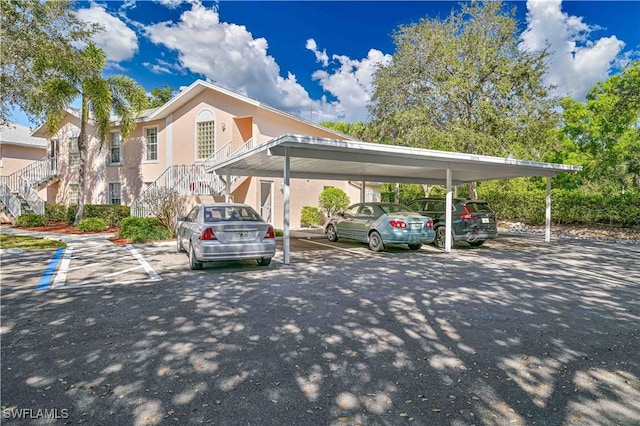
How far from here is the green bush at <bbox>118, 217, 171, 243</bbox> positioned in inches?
497

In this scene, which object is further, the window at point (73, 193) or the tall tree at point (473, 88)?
the window at point (73, 193)

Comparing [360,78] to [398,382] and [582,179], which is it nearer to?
[582,179]

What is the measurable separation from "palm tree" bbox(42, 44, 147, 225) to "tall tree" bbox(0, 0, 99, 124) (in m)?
0.89

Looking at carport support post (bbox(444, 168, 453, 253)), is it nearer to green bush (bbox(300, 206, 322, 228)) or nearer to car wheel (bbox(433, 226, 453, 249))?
car wheel (bbox(433, 226, 453, 249))

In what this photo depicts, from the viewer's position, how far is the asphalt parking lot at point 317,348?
2.66 m

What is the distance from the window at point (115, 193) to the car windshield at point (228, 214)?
15.9 m

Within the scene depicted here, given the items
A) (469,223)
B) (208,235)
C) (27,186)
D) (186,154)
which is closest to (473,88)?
(469,223)

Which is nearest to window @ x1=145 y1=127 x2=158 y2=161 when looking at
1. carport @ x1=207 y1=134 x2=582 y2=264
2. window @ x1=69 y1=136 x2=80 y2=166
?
window @ x1=69 y1=136 x2=80 y2=166

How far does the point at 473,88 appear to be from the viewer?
18125mm

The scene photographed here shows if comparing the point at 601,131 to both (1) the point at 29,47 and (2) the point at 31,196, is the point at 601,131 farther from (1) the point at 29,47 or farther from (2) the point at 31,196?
(2) the point at 31,196

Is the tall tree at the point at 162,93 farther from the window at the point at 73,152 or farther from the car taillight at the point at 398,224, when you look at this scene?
the car taillight at the point at 398,224

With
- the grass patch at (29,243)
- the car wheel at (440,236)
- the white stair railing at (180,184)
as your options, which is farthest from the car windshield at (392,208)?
the grass patch at (29,243)

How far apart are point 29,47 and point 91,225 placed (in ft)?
24.2

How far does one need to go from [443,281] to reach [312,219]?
492 inches
